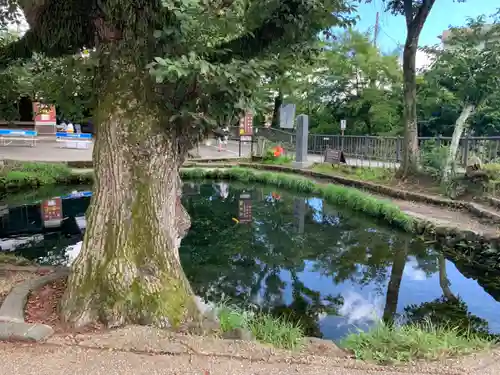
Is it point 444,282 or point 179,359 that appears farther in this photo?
point 444,282

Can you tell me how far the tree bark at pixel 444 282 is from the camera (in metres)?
5.17

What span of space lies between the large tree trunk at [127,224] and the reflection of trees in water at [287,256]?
192 cm

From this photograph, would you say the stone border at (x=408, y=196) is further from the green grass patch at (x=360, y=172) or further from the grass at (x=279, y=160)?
the grass at (x=279, y=160)

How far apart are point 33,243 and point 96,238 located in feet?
16.4

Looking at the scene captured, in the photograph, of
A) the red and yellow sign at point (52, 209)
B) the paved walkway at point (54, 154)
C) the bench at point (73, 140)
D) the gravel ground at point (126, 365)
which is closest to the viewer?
the gravel ground at point (126, 365)

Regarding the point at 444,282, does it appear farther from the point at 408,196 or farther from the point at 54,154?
the point at 54,154

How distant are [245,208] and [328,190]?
2.28m

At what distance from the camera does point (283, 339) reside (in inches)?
122

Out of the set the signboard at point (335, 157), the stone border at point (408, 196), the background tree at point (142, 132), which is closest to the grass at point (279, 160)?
the stone border at point (408, 196)

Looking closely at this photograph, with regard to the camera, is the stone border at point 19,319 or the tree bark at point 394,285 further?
the tree bark at point 394,285

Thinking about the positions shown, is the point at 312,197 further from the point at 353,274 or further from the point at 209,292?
the point at 209,292

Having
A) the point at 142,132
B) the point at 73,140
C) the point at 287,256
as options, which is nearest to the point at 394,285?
the point at 287,256

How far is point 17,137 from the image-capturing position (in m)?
17.4

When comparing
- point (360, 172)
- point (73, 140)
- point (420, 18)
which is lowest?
point (360, 172)
